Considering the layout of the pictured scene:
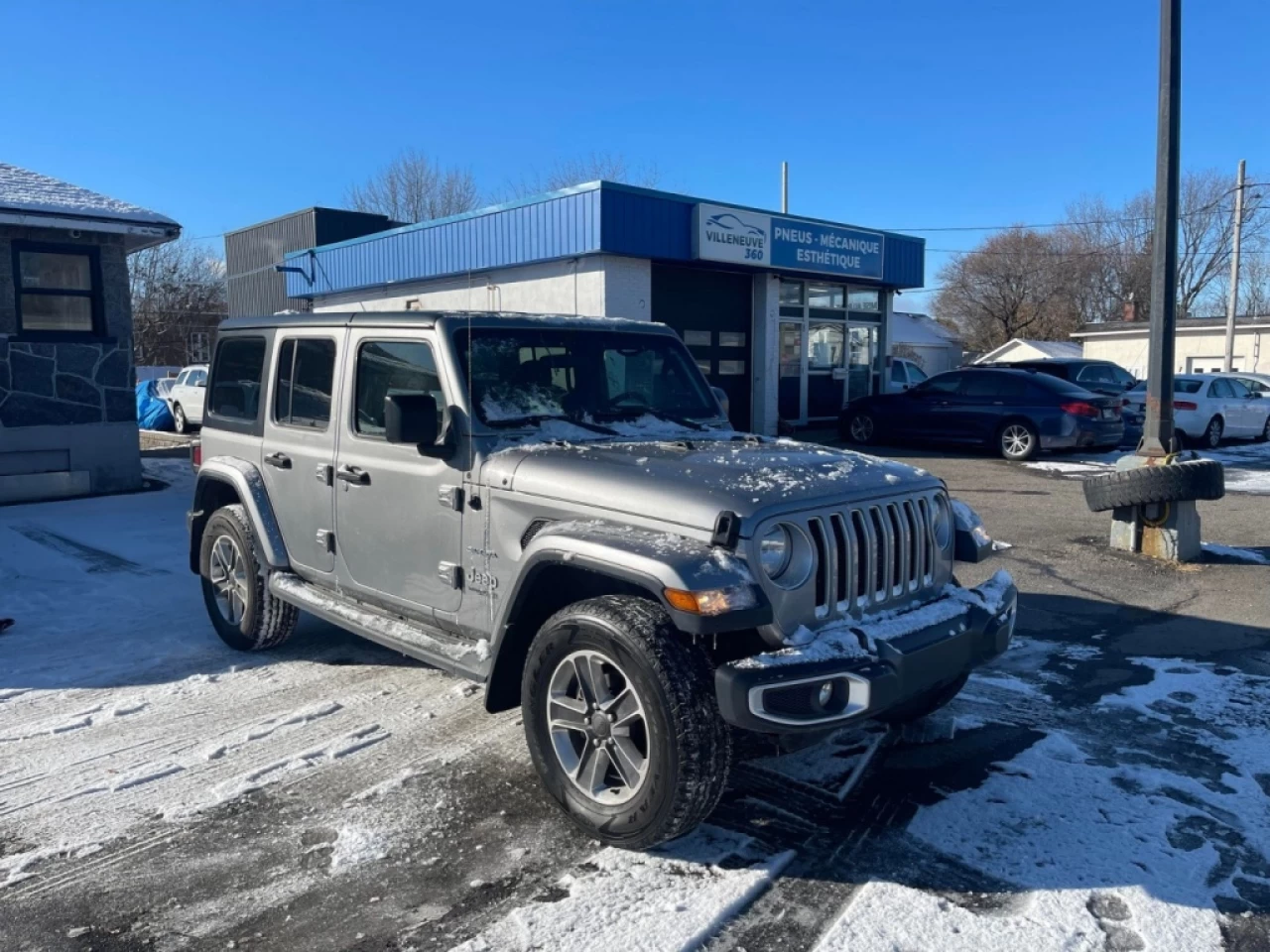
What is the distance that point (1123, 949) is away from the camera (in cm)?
287

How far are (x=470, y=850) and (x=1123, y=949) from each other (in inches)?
82.5

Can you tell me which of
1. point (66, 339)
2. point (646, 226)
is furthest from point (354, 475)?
point (646, 226)

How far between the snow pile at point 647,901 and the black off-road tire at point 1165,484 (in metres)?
5.99

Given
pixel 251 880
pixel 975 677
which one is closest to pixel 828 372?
pixel 975 677

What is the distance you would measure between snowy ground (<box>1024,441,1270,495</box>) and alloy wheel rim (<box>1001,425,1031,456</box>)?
0.32 meters

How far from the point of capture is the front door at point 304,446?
4988 mm

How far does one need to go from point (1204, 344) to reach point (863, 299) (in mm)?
26541

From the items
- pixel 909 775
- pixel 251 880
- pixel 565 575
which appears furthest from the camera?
pixel 909 775

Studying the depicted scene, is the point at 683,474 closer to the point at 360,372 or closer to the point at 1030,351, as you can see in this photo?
the point at 360,372

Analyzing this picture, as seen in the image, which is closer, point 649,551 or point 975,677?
point 649,551

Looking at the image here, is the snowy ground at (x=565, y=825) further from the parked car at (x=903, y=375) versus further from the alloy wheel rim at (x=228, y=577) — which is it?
the parked car at (x=903, y=375)

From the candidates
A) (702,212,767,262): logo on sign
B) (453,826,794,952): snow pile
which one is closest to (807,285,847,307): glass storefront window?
(702,212,767,262): logo on sign

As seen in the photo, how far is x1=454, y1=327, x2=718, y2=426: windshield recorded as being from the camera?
4.43 m

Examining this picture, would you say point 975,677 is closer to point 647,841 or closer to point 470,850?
point 647,841
